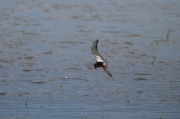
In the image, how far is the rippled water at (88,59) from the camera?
8.08 metres

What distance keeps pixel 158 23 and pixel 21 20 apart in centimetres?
385

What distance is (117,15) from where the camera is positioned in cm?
1622

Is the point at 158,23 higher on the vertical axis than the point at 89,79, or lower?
higher

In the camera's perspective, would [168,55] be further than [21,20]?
No

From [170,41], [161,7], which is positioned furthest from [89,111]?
[161,7]

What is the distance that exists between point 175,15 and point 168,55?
181 inches

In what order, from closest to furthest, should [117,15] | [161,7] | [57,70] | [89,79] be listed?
[89,79], [57,70], [117,15], [161,7]

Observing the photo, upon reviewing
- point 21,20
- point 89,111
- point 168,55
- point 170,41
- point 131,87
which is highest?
point 21,20

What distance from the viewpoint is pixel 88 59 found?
11.5 metres

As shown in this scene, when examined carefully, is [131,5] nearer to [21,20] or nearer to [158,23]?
[158,23]

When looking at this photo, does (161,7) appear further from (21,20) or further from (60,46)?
(60,46)

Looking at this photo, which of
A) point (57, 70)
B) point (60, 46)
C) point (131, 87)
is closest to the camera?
point (131, 87)

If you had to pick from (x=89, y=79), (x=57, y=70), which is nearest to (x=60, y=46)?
(x=57, y=70)

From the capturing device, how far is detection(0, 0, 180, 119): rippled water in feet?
26.5
